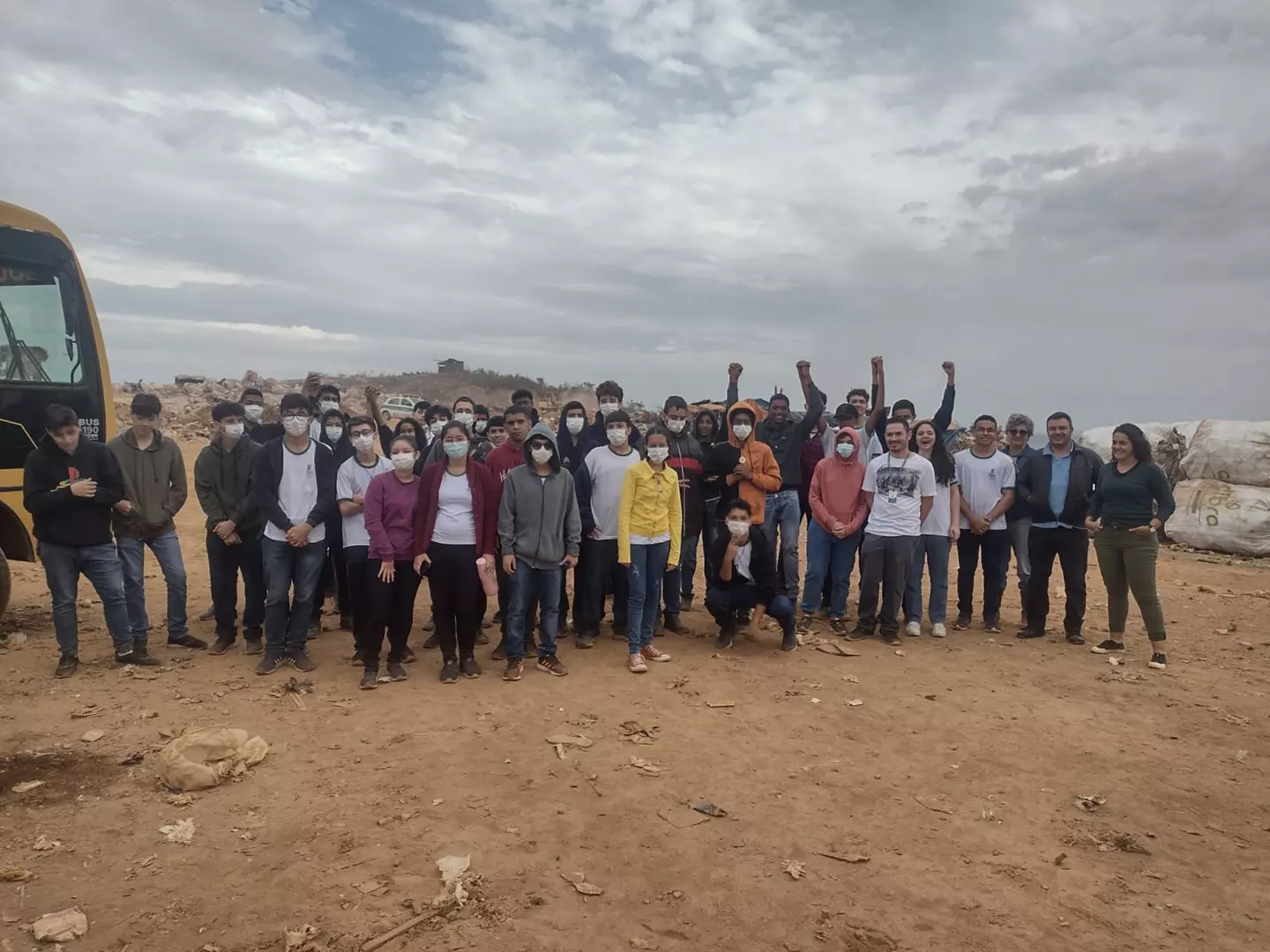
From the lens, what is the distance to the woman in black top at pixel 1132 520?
648cm

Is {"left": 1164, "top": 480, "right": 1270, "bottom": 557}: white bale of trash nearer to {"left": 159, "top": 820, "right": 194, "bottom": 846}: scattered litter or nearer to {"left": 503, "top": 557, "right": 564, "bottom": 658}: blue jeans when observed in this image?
{"left": 503, "top": 557, "right": 564, "bottom": 658}: blue jeans

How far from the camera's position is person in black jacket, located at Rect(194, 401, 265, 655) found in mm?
6156

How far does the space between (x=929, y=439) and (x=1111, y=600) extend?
205 centimetres

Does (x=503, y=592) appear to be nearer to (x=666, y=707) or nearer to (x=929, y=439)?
(x=666, y=707)

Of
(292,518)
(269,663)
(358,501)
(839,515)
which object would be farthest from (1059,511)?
(269,663)

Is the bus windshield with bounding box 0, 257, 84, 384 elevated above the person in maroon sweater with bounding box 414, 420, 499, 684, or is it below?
above

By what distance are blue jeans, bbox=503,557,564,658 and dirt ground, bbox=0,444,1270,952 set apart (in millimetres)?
248

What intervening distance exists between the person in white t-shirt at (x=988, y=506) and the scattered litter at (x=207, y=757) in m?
6.07

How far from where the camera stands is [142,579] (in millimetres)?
6055

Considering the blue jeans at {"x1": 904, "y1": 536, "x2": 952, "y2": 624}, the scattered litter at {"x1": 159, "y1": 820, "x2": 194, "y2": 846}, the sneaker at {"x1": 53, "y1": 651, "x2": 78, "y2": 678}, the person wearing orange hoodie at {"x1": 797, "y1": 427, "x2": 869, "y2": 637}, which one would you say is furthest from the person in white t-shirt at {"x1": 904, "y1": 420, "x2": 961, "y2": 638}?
the sneaker at {"x1": 53, "y1": 651, "x2": 78, "y2": 678}

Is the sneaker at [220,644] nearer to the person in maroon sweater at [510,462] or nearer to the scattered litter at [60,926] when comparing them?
the person in maroon sweater at [510,462]

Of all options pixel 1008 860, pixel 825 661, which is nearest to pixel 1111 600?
pixel 825 661


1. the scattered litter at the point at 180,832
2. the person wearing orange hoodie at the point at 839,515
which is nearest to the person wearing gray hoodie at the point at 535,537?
the scattered litter at the point at 180,832

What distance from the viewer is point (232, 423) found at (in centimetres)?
627
